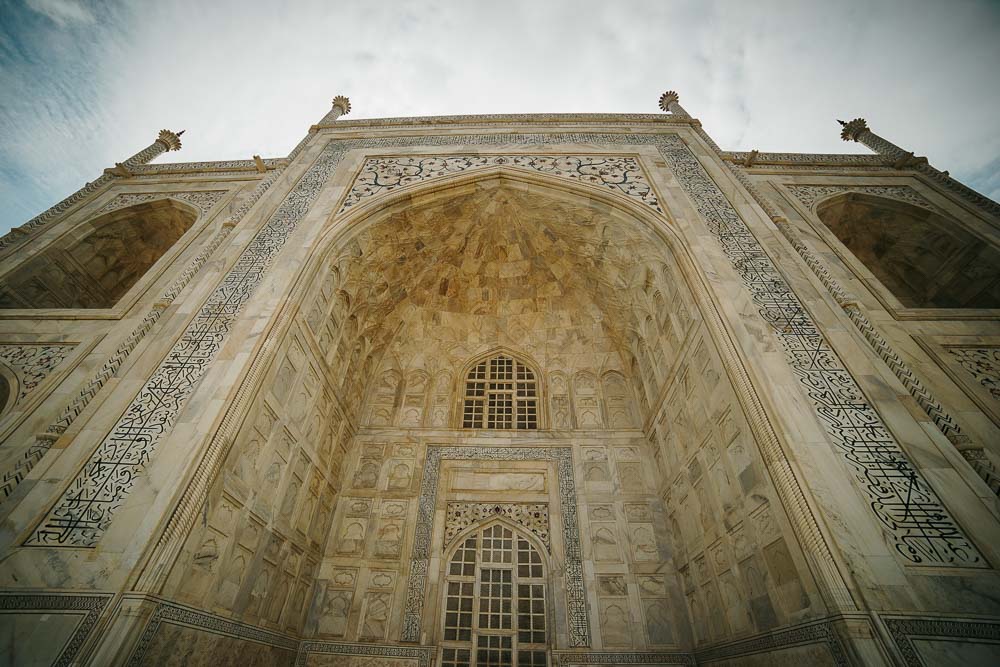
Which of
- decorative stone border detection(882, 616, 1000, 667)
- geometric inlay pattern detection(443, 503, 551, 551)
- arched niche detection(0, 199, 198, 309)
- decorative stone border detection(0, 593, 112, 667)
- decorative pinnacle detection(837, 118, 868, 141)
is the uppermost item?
decorative pinnacle detection(837, 118, 868, 141)

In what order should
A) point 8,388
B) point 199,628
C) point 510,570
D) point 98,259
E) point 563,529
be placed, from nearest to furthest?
point 199,628
point 8,388
point 510,570
point 563,529
point 98,259

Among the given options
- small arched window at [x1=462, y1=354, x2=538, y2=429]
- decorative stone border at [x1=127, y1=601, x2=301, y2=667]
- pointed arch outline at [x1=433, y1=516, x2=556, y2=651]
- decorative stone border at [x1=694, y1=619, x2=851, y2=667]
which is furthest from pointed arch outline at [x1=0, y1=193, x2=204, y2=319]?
decorative stone border at [x1=694, y1=619, x2=851, y2=667]

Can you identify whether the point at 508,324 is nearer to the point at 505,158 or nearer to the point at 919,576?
the point at 505,158

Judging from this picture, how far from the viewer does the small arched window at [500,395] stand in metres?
8.77

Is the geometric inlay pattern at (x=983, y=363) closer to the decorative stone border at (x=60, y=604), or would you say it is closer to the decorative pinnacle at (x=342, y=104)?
the decorative stone border at (x=60, y=604)

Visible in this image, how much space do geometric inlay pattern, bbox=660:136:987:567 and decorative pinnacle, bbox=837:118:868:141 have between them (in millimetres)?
6662

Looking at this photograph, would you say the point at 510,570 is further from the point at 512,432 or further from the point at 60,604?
the point at 60,604

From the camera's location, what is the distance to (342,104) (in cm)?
1102

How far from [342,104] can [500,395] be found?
845 centimetres

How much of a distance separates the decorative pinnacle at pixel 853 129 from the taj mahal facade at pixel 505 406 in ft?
0.14

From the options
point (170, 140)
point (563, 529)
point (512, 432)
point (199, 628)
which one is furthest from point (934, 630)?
point (170, 140)

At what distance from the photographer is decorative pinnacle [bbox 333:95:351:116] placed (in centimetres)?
1095

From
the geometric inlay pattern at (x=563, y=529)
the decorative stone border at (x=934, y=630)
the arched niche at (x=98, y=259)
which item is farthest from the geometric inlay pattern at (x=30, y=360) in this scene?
the decorative stone border at (x=934, y=630)

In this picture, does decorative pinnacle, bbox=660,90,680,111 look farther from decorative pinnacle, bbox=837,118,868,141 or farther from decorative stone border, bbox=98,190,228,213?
decorative stone border, bbox=98,190,228,213
